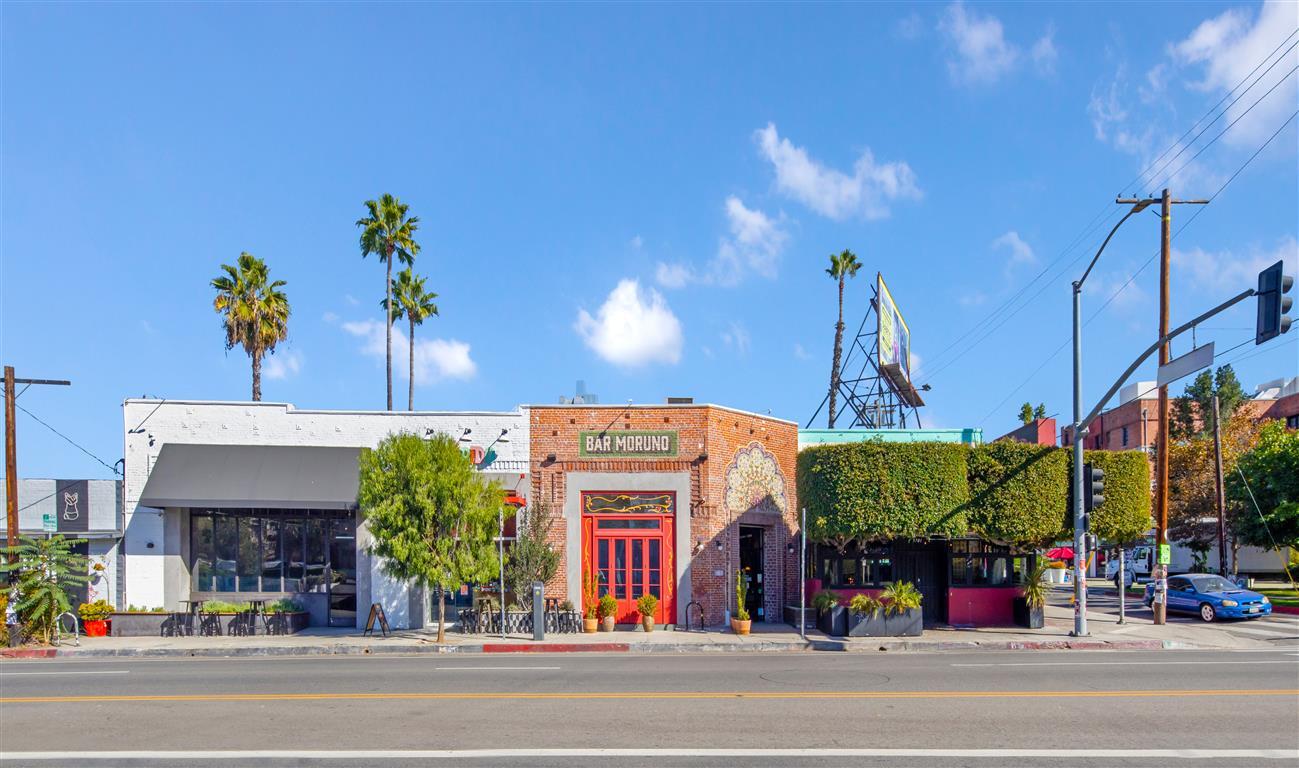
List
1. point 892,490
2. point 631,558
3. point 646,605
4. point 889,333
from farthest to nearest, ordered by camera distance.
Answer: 1. point 889,333
2. point 631,558
3. point 646,605
4. point 892,490

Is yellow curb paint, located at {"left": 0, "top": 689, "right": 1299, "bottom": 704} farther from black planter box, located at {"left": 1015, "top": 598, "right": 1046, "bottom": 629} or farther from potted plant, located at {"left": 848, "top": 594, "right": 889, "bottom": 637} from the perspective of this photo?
black planter box, located at {"left": 1015, "top": 598, "right": 1046, "bottom": 629}

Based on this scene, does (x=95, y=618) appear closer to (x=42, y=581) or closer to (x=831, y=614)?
(x=42, y=581)

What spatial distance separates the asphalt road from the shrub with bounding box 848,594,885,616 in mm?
3729

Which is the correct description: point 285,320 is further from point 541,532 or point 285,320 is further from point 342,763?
point 342,763

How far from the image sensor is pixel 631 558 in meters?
24.7

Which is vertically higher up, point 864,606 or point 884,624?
point 864,606

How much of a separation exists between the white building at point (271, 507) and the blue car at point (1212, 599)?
20223mm

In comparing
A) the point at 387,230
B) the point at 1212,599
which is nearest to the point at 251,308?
the point at 387,230

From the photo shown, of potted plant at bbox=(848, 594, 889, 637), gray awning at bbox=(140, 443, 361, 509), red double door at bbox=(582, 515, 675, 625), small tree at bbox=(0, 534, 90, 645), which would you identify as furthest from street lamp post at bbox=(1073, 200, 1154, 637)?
small tree at bbox=(0, 534, 90, 645)

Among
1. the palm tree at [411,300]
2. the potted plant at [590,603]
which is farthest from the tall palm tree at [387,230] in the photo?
the potted plant at [590,603]

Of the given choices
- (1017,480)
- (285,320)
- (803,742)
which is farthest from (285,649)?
(285,320)

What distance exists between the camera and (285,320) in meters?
38.0

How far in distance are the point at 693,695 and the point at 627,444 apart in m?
11.8

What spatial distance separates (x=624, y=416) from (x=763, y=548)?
5.44m
